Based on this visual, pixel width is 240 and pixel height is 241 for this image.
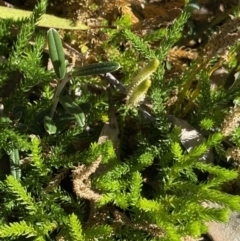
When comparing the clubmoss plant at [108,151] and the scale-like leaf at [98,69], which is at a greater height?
the scale-like leaf at [98,69]

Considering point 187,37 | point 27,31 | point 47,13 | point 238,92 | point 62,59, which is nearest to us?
point 62,59

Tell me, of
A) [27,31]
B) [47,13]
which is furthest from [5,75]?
[47,13]

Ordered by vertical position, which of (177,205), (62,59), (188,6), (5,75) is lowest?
(177,205)

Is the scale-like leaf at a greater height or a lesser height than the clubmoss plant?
greater

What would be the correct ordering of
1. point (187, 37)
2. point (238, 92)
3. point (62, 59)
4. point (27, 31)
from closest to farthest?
point (62, 59) → point (27, 31) → point (238, 92) → point (187, 37)

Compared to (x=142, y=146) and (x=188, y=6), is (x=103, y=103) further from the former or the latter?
(x=188, y=6)

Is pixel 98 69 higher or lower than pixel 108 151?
higher

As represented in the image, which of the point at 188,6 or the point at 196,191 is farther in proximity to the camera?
the point at 188,6

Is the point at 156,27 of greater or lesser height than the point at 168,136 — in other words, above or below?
above
